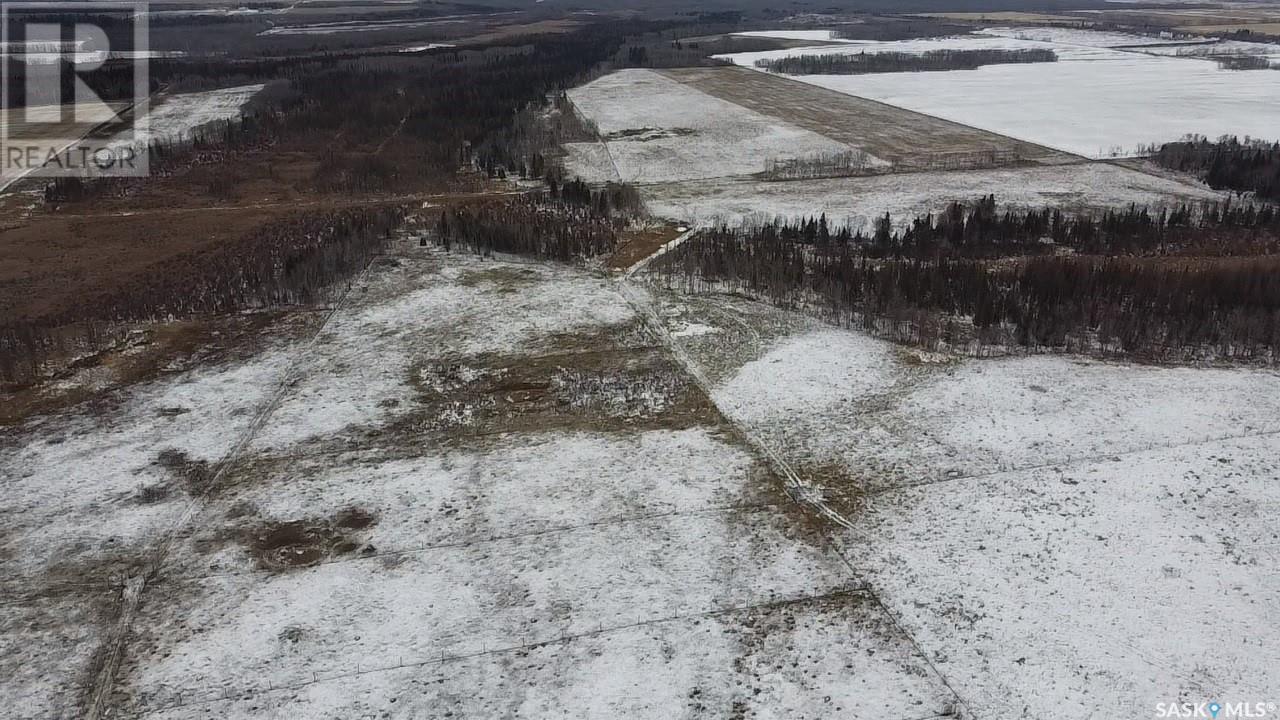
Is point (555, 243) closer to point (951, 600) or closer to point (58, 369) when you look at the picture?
point (58, 369)

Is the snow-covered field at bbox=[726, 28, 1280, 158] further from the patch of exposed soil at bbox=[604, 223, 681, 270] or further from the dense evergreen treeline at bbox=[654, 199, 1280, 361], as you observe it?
the patch of exposed soil at bbox=[604, 223, 681, 270]

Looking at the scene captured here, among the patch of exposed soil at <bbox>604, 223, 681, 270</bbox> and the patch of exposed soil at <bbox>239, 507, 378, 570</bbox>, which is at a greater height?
the patch of exposed soil at <bbox>604, 223, 681, 270</bbox>

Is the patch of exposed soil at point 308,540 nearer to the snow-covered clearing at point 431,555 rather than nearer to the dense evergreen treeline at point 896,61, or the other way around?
the snow-covered clearing at point 431,555

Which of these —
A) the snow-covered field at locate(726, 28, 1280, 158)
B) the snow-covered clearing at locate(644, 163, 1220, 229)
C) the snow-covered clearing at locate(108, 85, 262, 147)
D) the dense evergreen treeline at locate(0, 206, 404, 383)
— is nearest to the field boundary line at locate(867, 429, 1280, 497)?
the snow-covered clearing at locate(644, 163, 1220, 229)

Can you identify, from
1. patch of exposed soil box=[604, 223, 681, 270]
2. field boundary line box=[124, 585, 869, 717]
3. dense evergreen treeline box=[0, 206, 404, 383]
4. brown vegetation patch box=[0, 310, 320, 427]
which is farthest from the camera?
patch of exposed soil box=[604, 223, 681, 270]

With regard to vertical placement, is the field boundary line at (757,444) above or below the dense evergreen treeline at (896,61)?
below

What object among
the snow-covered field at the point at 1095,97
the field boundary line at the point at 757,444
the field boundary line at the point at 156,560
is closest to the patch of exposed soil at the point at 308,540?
the field boundary line at the point at 156,560

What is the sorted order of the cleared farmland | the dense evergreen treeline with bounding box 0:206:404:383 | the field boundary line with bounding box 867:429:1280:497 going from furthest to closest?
the cleared farmland < the dense evergreen treeline with bounding box 0:206:404:383 < the field boundary line with bounding box 867:429:1280:497
